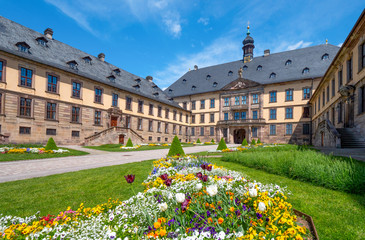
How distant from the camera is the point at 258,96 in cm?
3628

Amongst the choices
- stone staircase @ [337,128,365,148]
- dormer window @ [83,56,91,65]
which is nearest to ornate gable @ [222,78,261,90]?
stone staircase @ [337,128,365,148]

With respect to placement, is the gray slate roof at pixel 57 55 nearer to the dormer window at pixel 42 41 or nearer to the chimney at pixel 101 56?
the dormer window at pixel 42 41

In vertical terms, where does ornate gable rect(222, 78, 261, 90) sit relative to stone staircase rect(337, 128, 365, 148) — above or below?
above

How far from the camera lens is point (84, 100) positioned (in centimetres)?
2411

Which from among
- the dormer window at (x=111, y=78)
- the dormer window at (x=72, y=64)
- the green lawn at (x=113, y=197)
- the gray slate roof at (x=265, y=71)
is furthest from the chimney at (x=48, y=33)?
the gray slate roof at (x=265, y=71)

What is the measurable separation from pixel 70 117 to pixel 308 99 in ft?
126

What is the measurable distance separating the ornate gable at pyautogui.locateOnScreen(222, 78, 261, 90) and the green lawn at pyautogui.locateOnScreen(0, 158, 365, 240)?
33253mm

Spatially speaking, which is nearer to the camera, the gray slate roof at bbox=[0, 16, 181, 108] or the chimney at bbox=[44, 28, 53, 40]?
the gray slate roof at bbox=[0, 16, 181, 108]

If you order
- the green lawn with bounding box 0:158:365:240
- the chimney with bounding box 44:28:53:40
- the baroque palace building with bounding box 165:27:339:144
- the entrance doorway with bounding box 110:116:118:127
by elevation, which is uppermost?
the chimney with bounding box 44:28:53:40

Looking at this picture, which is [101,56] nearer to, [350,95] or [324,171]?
[350,95]

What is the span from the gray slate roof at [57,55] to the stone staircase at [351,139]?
2739cm

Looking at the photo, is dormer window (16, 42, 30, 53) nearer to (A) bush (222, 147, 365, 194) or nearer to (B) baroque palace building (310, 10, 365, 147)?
(A) bush (222, 147, 365, 194)

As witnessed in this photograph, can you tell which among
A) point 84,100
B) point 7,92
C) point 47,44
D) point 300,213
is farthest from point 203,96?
point 300,213

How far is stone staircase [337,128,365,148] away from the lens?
42.1 feet
